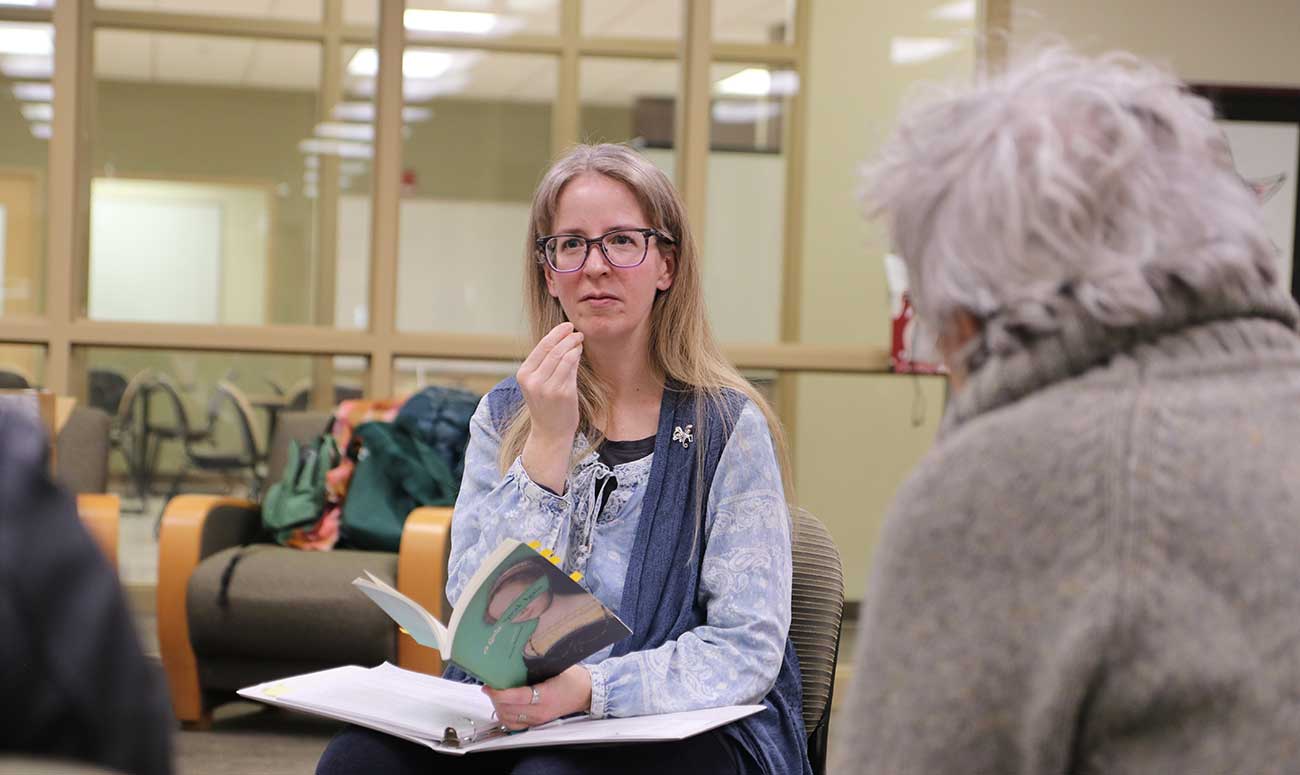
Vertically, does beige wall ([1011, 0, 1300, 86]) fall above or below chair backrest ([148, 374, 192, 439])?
above

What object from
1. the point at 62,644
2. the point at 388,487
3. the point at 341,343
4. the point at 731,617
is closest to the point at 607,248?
the point at 731,617

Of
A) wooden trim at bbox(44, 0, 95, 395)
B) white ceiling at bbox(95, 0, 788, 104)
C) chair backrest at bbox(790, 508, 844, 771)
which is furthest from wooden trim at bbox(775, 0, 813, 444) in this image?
chair backrest at bbox(790, 508, 844, 771)

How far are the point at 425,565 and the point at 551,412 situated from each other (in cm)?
186

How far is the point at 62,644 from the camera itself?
1.89 ft

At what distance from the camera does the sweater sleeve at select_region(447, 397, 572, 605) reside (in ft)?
5.85

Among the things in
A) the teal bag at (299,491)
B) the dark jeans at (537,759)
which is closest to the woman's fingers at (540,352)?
the dark jeans at (537,759)

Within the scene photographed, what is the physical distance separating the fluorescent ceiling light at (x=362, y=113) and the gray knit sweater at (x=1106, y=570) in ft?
15.0

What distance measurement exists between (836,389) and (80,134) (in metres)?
2.88

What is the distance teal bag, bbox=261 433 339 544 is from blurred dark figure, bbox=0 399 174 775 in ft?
11.4

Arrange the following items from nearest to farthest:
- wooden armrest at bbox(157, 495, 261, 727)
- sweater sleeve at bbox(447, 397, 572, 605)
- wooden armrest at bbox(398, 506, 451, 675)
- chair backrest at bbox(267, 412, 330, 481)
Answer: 1. sweater sleeve at bbox(447, 397, 572, 605)
2. wooden armrest at bbox(398, 506, 451, 675)
3. wooden armrest at bbox(157, 495, 261, 727)
4. chair backrest at bbox(267, 412, 330, 481)

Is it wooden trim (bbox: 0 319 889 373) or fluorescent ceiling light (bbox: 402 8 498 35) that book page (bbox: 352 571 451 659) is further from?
fluorescent ceiling light (bbox: 402 8 498 35)

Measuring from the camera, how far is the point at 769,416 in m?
1.98

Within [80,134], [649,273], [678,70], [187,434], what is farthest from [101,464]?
[649,273]

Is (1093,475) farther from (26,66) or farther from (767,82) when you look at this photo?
(26,66)
